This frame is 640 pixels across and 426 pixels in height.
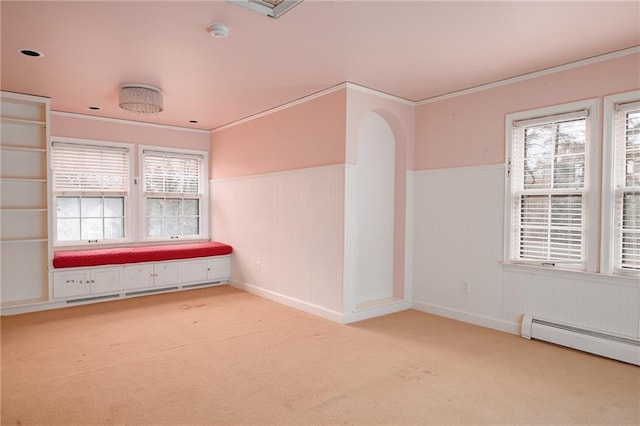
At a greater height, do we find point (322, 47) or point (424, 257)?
point (322, 47)

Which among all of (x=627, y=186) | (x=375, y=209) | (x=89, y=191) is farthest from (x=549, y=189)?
(x=89, y=191)

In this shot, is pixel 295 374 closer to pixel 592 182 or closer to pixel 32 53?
pixel 592 182

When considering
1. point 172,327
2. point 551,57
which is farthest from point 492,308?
point 172,327

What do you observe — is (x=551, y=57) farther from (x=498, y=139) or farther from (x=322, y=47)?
(x=322, y=47)

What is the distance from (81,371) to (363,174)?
10.6 feet

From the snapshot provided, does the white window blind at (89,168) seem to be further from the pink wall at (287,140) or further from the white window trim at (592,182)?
the white window trim at (592,182)

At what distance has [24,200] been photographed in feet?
15.0

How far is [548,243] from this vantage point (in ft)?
12.0

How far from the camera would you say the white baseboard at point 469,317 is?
386 cm

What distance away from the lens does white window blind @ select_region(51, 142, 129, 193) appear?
17.3ft

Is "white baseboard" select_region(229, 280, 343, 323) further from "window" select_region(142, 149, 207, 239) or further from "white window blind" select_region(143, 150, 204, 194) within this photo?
"white window blind" select_region(143, 150, 204, 194)

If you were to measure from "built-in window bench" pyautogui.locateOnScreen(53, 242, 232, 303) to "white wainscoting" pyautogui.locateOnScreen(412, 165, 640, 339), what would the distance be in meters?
3.05

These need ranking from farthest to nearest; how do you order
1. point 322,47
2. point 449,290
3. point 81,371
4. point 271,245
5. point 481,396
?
point 271,245 < point 449,290 < point 322,47 < point 81,371 < point 481,396

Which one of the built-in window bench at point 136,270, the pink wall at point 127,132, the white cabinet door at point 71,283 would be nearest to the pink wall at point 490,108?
the built-in window bench at point 136,270
